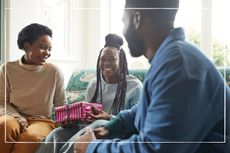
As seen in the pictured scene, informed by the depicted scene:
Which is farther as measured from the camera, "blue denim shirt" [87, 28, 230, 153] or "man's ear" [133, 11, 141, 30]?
"man's ear" [133, 11, 141, 30]

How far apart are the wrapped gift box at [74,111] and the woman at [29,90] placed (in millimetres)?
31

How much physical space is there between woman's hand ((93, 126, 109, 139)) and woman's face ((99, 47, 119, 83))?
0.16 m

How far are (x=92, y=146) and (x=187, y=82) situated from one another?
0.35 meters

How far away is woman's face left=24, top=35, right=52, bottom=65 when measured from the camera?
1.08m

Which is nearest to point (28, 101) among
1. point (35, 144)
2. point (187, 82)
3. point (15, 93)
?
point (15, 93)

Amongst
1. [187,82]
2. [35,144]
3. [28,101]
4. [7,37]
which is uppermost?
[7,37]

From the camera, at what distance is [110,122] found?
3.39 feet

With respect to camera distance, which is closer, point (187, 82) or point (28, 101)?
point (187, 82)

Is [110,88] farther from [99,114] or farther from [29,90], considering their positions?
[29,90]

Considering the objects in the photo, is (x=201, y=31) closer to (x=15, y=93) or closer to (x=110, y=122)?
(x=110, y=122)

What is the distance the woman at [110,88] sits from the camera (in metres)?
1.04

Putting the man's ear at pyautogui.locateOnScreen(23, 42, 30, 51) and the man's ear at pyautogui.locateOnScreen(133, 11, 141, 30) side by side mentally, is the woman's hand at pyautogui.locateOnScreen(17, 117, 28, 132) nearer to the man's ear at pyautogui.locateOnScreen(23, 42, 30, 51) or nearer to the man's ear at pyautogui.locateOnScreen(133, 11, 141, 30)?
the man's ear at pyautogui.locateOnScreen(23, 42, 30, 51)

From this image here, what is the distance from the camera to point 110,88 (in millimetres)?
1062

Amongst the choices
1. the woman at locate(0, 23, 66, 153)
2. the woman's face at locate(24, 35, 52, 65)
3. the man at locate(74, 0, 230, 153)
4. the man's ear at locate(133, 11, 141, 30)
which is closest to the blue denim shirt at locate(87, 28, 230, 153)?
the man at locate(74, 0, 230, 153)
